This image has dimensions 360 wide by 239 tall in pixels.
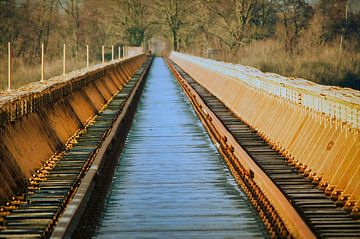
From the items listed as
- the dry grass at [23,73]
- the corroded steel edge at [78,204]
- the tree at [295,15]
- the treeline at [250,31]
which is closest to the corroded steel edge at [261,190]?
the corroded steel edge at [78,204]

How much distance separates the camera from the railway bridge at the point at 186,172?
794 centimetres

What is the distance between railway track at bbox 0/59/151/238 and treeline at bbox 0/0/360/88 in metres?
26.5

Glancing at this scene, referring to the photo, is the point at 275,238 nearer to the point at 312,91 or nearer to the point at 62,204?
the point at 62,204

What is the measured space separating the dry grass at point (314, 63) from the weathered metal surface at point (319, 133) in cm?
2065

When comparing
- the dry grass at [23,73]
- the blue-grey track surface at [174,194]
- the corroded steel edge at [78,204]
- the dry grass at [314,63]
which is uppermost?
the corroded steel edge at [78,204]

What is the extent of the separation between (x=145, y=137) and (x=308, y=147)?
5816 millimetres

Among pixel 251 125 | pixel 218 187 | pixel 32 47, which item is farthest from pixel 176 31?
pixel 218 187

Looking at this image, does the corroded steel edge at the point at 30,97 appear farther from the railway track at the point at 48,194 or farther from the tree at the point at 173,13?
the tree at the point at 173,13

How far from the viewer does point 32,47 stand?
61.1 meters

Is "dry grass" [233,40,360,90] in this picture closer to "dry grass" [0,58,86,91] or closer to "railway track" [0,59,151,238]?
"dry grass" [0,58,86,91]

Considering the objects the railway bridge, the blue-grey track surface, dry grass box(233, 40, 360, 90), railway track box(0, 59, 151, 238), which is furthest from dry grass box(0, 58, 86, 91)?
railway track box(0, 59, 151, 238)

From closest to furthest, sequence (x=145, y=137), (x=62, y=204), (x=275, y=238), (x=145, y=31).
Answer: (x=275, y=238) → (x=62, y=204) → (x=145, y=137) → (x=145, y=31)

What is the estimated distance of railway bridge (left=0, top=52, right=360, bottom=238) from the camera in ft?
26.1

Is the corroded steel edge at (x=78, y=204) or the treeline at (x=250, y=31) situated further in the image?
the treeline at (x=250, y=31)
